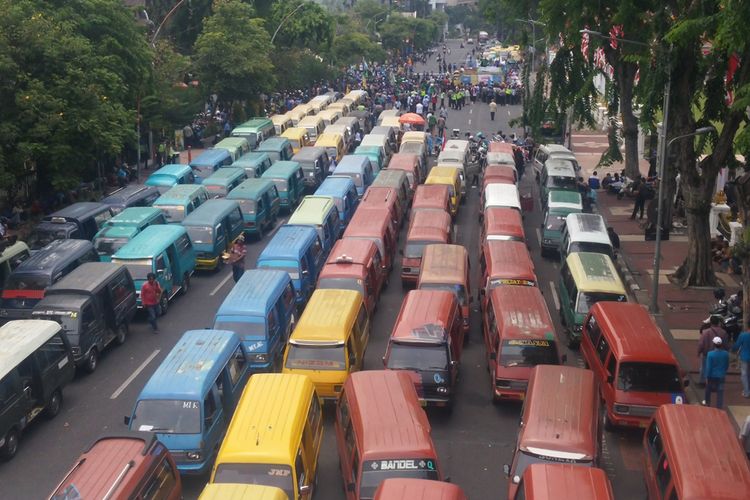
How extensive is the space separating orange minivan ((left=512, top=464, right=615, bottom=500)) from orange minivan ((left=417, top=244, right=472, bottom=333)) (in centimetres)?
956

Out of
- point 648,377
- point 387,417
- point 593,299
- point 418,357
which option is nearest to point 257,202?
point 593,299

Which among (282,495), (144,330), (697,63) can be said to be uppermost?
(697,63)

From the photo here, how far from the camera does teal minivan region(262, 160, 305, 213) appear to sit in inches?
1309

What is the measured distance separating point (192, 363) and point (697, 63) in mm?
15303

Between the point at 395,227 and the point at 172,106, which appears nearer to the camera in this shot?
the point at 395,227

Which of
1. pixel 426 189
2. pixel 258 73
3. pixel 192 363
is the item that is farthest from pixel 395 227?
pixel 258 73

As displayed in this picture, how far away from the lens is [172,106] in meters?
41.6

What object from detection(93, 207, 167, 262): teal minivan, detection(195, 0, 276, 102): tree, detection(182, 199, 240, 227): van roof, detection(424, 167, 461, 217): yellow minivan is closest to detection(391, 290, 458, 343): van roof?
detection(182, 199, 240, 227): van roof

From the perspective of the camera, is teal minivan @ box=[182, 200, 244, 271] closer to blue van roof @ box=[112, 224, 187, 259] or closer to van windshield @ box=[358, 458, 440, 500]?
blue van roof @ box=[112, 224, 187, 259]

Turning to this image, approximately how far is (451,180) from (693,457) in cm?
2129

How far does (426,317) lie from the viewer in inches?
706

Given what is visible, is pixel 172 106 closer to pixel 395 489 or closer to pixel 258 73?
pixel 258 73

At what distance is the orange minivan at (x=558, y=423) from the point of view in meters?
13.0

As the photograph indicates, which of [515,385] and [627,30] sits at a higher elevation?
[627,30]
